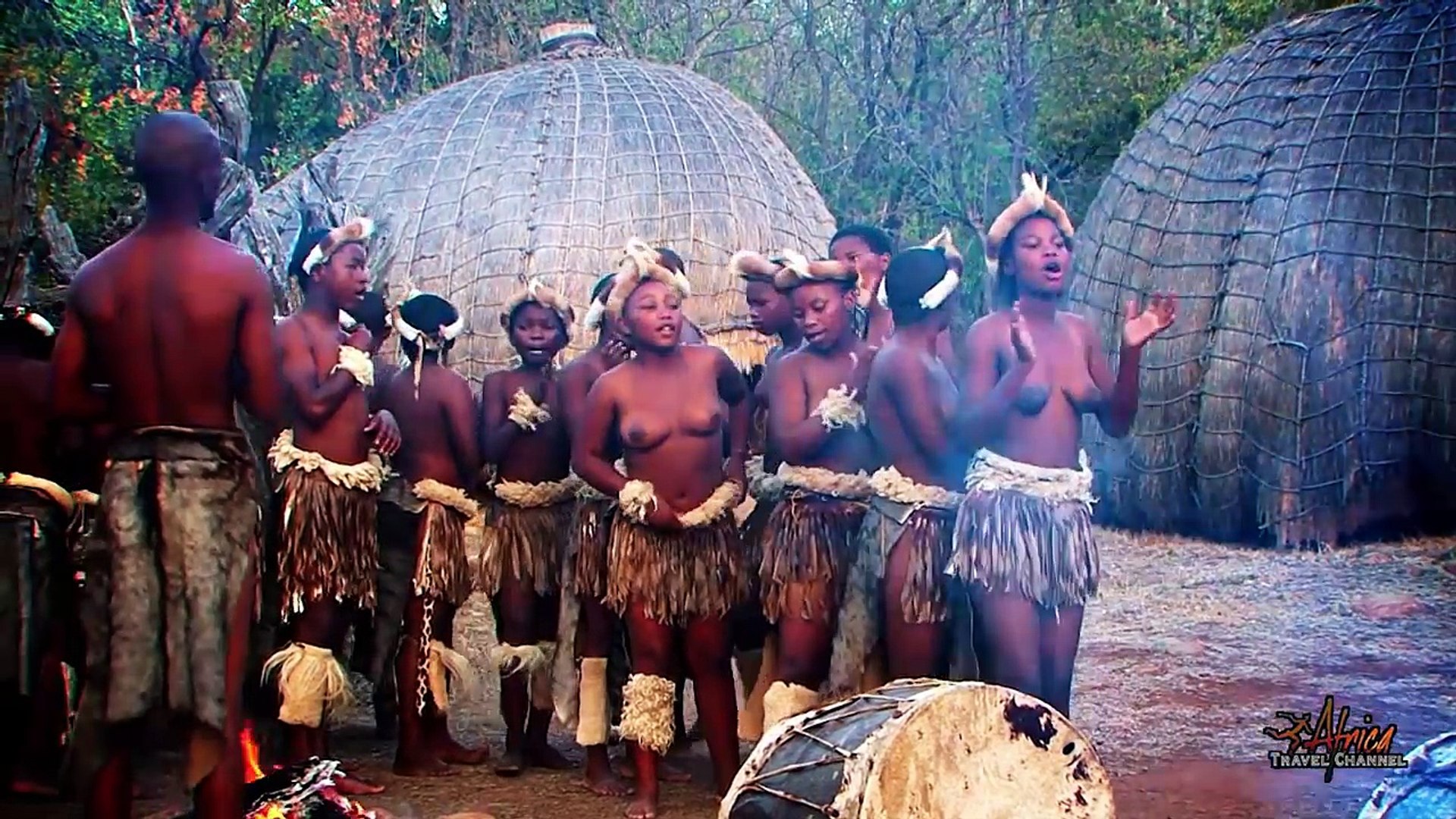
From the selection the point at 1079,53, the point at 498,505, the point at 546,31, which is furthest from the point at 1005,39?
the point at 498,505

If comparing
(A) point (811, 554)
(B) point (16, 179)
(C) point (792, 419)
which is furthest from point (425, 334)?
(B) point (16, 179)

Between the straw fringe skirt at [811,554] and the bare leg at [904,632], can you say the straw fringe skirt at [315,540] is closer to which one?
the straw fringe skirt at [811,554]

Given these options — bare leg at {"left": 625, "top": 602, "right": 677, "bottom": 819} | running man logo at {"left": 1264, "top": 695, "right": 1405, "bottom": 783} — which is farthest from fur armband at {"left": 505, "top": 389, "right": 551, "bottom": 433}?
running man logo at {"left": 1264, "top": 695, "right": 1405, "bottom": 783}

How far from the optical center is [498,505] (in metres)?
5.08

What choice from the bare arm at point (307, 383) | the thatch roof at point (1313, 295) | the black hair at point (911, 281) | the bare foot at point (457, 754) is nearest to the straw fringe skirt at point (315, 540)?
the bare arm at point (307, 383)

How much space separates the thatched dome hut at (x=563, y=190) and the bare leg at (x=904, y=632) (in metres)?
4.74

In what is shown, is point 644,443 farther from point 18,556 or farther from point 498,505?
point 18,556

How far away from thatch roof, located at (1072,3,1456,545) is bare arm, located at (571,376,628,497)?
589cm

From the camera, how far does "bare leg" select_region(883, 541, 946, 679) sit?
4.18 m

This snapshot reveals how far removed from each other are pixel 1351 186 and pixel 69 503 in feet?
25.1

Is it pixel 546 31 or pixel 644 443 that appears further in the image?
pixel 546 31

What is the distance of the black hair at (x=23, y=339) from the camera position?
185 inches

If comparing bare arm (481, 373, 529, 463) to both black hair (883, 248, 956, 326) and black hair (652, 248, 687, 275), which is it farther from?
black hair (883, 248, 956, 326)

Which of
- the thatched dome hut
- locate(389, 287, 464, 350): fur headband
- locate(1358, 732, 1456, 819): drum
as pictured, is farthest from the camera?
the thatched dome hut
